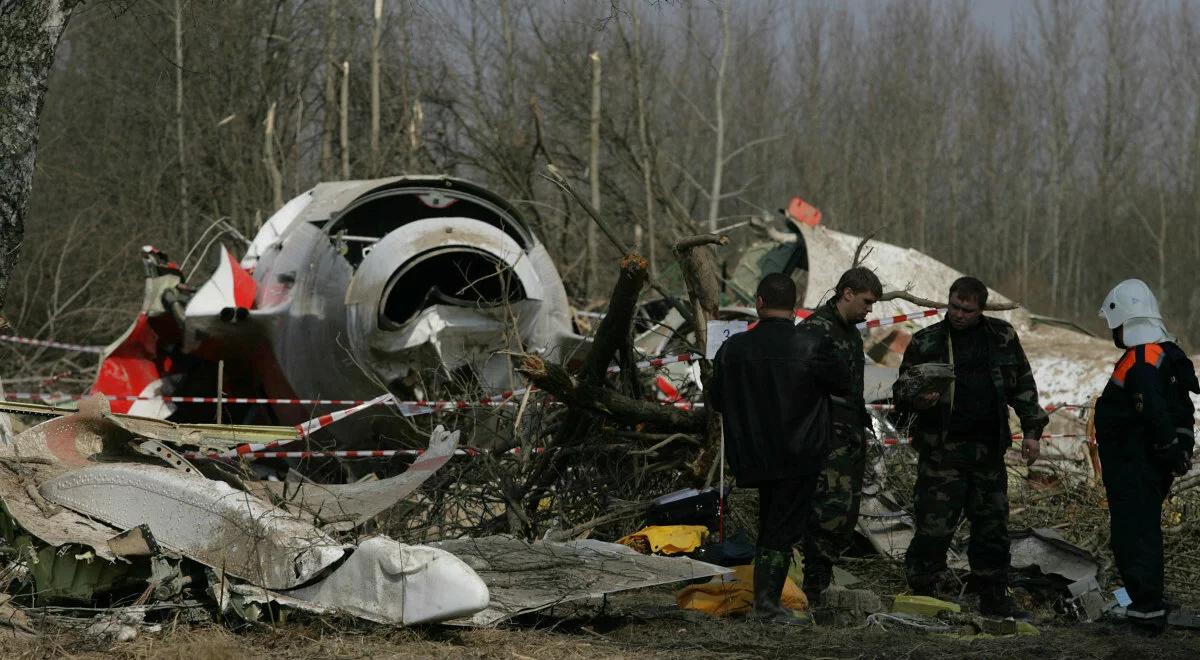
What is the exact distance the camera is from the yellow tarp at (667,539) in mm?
6039

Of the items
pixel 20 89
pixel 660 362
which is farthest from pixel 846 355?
pixel 20 89

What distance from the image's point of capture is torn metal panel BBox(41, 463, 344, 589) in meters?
4.86

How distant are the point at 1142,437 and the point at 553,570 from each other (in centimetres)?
250

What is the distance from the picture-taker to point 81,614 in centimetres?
488

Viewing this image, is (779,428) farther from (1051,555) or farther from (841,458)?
(1051,555)

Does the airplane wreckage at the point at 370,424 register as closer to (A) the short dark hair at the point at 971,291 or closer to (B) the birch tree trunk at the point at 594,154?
(A) the short dark hair at the point at 971,291

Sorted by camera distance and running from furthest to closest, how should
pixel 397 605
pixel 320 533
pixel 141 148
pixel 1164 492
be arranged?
pixel 141 148
pixel 1164 492
pixel 320 533
pixel 397 605

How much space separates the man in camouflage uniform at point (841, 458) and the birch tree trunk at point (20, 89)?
11.6 ft

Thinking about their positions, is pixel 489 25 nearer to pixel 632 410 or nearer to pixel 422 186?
pixel 422 186

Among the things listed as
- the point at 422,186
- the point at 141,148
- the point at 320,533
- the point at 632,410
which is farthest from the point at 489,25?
the point at 320,533

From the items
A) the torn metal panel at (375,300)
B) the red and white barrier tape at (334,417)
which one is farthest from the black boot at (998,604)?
the red and white barrier tape at (334,417)

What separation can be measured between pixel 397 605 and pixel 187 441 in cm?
258

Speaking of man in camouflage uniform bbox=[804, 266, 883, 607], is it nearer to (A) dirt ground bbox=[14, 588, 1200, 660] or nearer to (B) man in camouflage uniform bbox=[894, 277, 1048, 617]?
(B) man in camouflage uniform bbox=[894, 277, 1048, 617]

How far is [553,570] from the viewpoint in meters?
5.27
